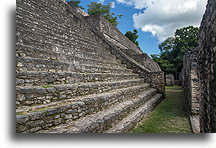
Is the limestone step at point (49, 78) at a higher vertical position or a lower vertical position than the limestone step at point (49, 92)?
higher

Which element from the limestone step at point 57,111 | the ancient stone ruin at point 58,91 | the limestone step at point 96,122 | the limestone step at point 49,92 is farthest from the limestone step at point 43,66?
the limestone step at point 96,122

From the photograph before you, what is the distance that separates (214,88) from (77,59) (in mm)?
3897

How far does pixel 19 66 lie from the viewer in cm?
304

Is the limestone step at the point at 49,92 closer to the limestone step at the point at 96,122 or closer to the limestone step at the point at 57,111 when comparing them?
the limestone step at the point at 57,111

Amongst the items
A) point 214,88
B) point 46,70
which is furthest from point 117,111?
point 214,88

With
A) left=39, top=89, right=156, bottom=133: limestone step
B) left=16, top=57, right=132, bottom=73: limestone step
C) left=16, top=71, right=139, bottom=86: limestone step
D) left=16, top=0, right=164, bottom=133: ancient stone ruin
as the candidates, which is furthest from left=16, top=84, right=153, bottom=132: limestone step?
left=16, top=57, right=132, bottom=73: limestone step

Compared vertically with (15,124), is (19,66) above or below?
above

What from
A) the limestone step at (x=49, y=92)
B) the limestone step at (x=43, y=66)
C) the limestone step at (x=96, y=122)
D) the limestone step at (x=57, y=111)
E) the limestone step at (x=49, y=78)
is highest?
the limestone step at (x=43, y=66)

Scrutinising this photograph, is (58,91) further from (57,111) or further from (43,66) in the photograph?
(43,66)

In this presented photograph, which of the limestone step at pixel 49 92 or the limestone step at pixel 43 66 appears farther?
the limestone step at pixel 43 66

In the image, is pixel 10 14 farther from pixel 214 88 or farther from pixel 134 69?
pixel 134 69

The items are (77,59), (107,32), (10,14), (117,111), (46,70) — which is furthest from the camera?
(107,32)

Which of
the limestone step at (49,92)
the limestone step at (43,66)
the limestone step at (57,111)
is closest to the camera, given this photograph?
the limestone step at (57,111)

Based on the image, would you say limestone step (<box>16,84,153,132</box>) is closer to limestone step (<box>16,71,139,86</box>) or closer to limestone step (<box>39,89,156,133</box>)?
limestone step (<box>39,89,156,133</box>)
